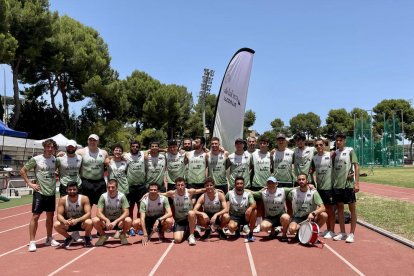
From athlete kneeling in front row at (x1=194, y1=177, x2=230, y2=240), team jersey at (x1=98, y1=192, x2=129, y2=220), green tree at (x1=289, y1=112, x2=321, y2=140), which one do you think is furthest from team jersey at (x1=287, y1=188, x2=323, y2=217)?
green tree at (x1=289, y1=112, x2=321, y2=140)


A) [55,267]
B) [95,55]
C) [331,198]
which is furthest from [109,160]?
[95,55]

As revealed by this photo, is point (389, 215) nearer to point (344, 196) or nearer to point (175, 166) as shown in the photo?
point (344, 196)

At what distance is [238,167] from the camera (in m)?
6.93

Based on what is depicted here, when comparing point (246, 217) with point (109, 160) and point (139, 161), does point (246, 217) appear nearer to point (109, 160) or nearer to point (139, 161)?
point (139, 161)

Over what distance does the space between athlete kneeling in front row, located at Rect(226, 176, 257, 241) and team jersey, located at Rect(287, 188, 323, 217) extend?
72 centimetres

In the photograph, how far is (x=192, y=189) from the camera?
260 inches

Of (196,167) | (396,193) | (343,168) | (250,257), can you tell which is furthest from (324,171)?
Result: (396,193)

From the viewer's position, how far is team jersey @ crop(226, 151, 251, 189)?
22.7 feet

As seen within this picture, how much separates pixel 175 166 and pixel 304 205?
2.45 m

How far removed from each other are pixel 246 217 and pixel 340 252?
62.5 inches

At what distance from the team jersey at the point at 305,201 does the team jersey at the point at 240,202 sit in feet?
2.47

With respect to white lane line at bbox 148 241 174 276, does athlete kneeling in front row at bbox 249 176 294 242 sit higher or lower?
higher

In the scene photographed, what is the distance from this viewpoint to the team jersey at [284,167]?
670 cm

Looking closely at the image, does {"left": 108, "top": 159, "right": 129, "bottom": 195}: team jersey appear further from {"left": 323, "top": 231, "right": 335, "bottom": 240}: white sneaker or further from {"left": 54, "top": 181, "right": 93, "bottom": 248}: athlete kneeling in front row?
{"left": 323, "top": 231, "right": 335, "bottom": 240}: white sneaker
